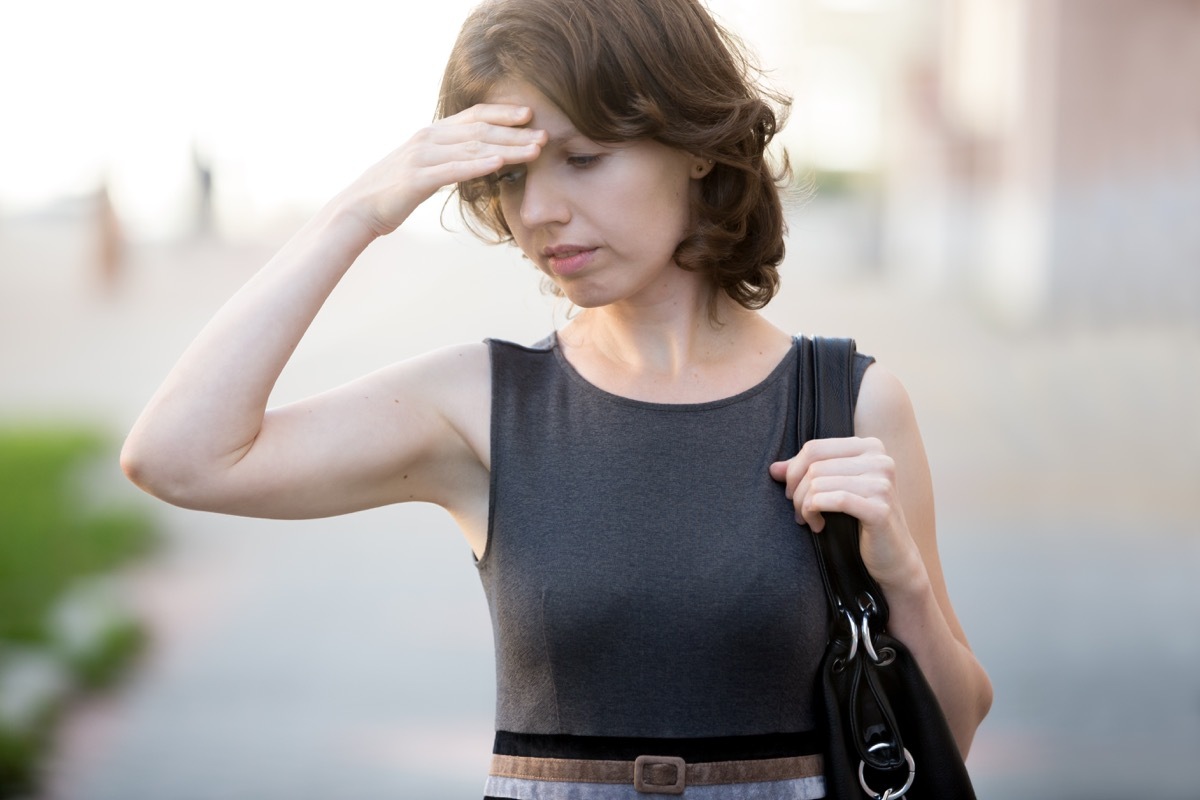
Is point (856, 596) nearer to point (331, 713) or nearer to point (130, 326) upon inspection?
point (331, 713)

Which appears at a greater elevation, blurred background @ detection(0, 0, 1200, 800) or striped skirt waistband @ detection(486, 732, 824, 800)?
blurred background @ detection(0, 0, 1200, 800)

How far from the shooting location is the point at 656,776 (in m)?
1.77

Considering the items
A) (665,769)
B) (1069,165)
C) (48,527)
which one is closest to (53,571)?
(48,527)

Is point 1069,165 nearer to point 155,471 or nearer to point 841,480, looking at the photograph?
point 841,480

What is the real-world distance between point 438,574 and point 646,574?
6.05 m

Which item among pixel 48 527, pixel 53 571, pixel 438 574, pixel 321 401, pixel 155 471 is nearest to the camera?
pixel 155 471

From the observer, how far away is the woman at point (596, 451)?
1.78 m

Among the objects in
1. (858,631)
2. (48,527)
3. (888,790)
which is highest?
(48,527)

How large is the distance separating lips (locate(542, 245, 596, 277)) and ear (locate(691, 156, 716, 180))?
0.22 m

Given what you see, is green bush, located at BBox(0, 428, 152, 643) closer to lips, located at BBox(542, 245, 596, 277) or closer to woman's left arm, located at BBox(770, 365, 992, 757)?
lips, located at BBox(542, 245, 596, 277)

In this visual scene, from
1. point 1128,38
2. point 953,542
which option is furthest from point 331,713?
point 1128,38

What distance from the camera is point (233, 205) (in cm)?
1155

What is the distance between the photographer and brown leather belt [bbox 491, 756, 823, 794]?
1769 mm

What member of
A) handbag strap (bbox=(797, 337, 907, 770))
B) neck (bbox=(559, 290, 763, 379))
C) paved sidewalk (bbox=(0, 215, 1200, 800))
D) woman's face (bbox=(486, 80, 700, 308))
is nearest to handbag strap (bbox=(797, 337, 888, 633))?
handbag strap (bbox=(797, 337, 907, 770))
